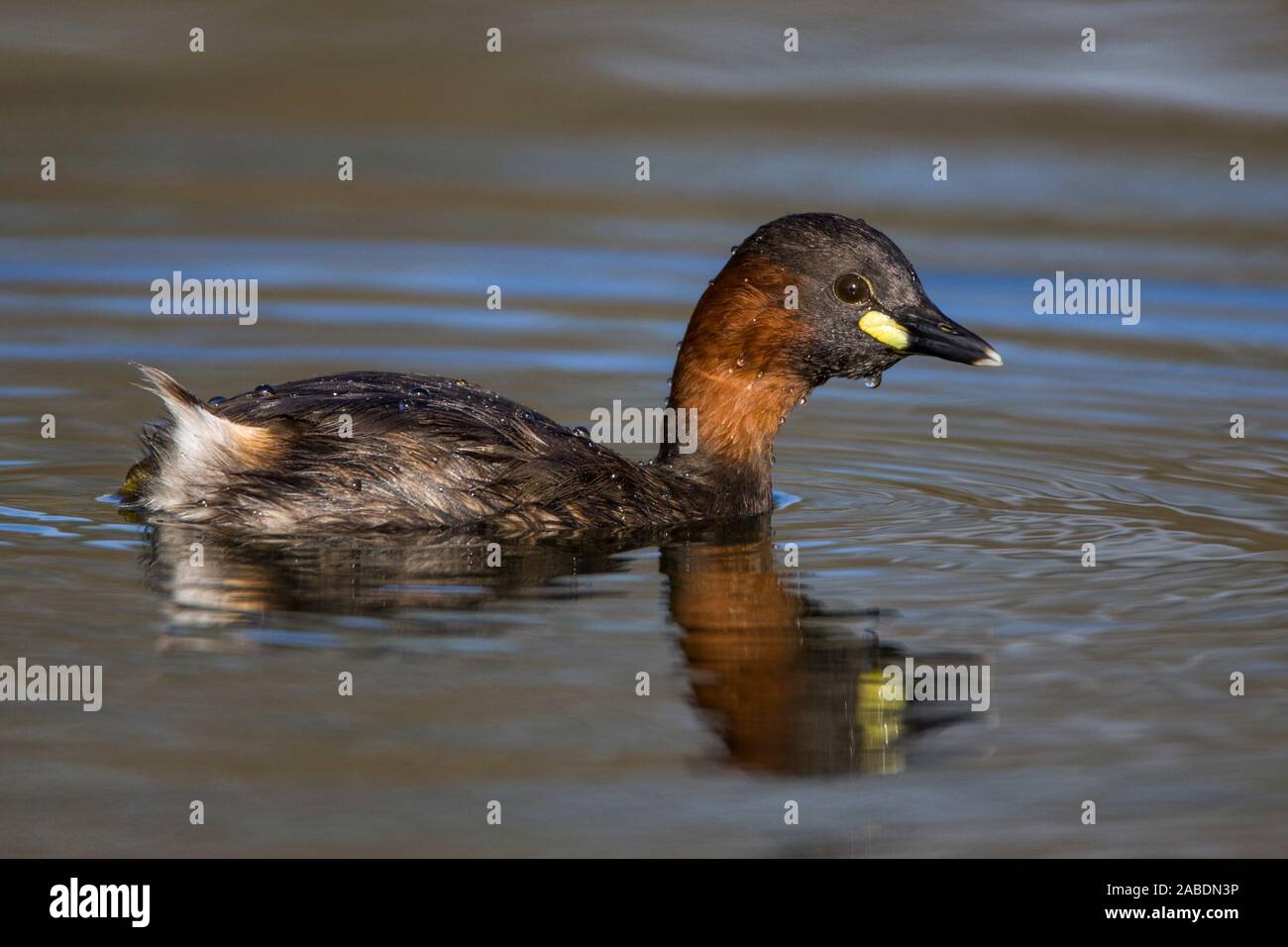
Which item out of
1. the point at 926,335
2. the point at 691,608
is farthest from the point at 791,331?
the point at 691,608

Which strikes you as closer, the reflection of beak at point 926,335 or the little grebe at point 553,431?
the little grebe at point 553,431

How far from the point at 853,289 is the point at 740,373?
60 cm

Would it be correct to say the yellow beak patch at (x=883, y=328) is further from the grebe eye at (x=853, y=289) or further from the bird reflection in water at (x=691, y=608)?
the bird reflection in water at (x=691, y=608)

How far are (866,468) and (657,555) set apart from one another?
69.6 inches

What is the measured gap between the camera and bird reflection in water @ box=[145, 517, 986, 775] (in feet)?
21.3

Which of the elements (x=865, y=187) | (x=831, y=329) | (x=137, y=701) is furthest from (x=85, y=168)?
(x=137, y=701)

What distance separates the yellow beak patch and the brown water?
0.72 meters

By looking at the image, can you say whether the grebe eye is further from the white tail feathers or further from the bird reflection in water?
the white tail feathers

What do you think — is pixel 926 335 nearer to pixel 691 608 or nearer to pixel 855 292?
pixel 855 292

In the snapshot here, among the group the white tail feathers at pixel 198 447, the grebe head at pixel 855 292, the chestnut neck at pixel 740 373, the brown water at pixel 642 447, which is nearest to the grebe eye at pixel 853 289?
the grebe head at pixel 855 292

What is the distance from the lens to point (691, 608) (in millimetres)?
7531

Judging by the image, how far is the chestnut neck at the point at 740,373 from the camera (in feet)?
28.6

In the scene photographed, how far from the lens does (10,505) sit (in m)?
8.57

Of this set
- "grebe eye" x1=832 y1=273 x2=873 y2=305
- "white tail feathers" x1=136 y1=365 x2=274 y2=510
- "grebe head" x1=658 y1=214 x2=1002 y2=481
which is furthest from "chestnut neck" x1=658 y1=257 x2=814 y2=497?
"white tail feathers" x1=136 y1=365 x2=274 y2=510
